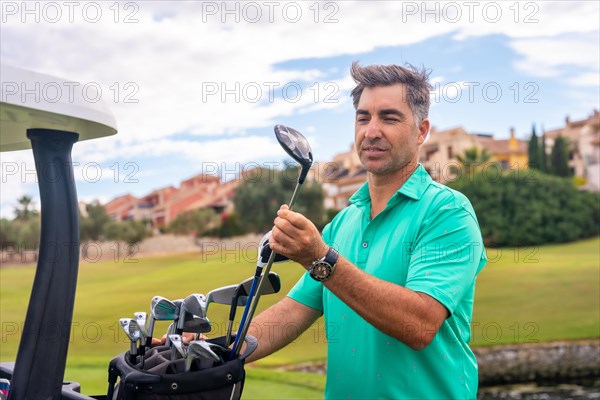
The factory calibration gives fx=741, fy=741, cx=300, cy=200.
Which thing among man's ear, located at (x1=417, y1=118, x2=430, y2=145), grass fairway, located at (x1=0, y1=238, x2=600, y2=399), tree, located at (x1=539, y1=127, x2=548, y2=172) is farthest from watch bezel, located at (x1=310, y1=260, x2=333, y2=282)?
tree, located at (x1=539, y1=127, x2=548, y2=172)

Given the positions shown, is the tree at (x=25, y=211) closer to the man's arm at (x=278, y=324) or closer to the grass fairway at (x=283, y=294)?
the grass fairway at (x=283, y=294)

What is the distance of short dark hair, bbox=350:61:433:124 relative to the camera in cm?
227

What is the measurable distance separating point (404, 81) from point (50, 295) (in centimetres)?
121

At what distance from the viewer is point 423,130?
2.39 meters

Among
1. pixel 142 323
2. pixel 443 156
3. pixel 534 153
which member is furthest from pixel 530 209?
pixel 142 323

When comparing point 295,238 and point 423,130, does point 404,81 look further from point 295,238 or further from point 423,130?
point 295,238

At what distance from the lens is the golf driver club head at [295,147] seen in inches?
69.2

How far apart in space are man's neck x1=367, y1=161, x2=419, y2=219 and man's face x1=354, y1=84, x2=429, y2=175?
20mm

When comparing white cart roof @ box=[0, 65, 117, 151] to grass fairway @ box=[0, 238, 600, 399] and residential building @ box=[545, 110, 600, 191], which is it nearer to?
grass fairway @ box=[0, 238, 600, 399]

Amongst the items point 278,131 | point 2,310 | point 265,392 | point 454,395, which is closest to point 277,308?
point 454,395

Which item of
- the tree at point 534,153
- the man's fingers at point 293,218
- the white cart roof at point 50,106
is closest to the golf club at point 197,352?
the man's fingers at point 293,218

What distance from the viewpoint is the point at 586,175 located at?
1464 inches

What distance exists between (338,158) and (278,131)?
39981 mm

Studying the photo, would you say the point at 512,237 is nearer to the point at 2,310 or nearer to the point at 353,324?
the point at 2,310
